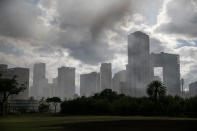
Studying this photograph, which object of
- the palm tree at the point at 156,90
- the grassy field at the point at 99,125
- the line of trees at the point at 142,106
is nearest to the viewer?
the grassy field at the point at 99,125

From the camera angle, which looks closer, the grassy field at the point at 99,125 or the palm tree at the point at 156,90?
the grassy field at the point at 99,125

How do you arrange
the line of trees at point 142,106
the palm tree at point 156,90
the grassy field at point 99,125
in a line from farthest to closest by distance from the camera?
the palm tree at point 156,90 → the line of trees at point 142,106 → the grassy field at point 99,125

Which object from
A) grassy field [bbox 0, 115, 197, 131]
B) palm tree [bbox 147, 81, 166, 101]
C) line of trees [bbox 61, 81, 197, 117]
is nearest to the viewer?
grassy field [bbox 0, 115, 197, 131]

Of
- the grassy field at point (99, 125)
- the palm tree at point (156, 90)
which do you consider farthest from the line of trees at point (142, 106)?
the grassy field at point (99, 125)

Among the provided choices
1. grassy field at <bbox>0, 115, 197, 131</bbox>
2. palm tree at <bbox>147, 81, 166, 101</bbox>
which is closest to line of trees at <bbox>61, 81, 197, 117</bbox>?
palm tree at <bbox>147, 81, 166, 101</bbox>

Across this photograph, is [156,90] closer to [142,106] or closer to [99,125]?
[142,106]

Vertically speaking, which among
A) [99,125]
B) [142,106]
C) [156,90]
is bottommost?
[142,106]

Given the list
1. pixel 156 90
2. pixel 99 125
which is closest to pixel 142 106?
pixel 156 90

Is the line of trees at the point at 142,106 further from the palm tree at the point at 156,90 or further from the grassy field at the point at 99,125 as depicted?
the grassy field at the point at 99,125

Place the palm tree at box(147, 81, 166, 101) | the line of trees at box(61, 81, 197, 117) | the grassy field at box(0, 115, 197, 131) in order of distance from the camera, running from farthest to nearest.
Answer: the palm tree at box(147, 81, 166, 101), the line of trees at box(61, 81, 197, 117), the grassy field at box(0, 115, 197, 131)

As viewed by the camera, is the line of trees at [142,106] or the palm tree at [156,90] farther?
the palm tree at [156,90]

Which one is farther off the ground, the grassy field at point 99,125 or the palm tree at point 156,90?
the palm tree at point 156,90

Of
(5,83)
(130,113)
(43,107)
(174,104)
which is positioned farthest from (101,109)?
(43,107)

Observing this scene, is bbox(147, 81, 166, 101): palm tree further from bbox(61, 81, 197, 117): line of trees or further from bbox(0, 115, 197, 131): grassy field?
bbox(0, 115, 197, 131): grassy field
